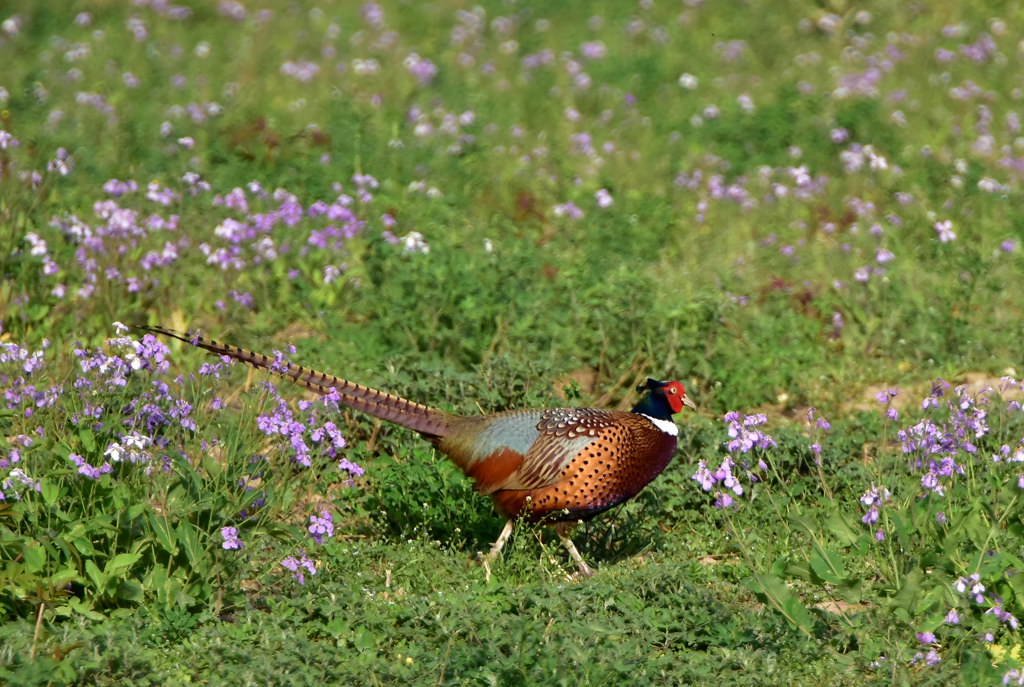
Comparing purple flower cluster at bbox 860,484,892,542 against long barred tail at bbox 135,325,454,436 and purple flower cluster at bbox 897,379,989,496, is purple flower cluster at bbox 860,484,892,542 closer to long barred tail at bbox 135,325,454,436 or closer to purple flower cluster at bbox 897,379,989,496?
purple flower cluster at bbox 897,379,989,496

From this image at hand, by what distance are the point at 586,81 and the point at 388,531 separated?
8.38m

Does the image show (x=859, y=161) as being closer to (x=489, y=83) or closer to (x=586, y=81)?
(x=586, y=81)

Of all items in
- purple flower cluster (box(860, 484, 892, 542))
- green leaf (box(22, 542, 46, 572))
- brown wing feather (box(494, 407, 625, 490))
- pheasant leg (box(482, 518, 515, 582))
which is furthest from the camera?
brown wing feather (box(494, 407, 625, 490))

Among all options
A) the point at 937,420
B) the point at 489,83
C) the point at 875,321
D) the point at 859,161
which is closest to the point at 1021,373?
the point at 875,321

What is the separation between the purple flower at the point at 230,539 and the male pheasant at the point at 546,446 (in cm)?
89

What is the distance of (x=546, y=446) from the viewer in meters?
6.20

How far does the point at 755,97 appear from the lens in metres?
13.7

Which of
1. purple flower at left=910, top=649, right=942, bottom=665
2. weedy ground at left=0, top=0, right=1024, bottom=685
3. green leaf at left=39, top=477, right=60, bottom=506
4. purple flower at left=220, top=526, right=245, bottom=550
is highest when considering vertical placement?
green leaf at left=39, top=477, right=60, bottom=506

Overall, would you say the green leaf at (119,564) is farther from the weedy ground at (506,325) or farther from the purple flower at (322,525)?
the purple flower at (322,525)

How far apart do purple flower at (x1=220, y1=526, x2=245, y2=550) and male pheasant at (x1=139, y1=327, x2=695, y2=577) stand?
0.89m

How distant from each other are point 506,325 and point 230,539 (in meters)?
3.52

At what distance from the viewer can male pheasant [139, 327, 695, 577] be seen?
6.10 meters

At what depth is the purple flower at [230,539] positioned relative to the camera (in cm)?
522

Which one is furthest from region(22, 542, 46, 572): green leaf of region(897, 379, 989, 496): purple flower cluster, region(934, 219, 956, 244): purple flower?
region(934, 219, 956, 244): purple flower
